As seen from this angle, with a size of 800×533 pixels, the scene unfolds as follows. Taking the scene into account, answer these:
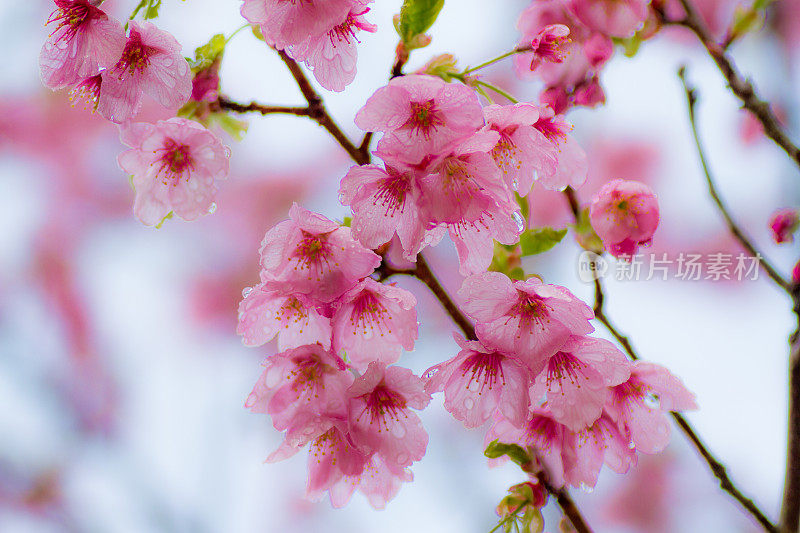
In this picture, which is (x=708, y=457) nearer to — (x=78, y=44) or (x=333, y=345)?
(x=333, y=345)

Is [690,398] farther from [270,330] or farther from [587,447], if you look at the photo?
[270,330]

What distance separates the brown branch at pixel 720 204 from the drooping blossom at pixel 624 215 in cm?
25

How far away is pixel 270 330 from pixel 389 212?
233mm

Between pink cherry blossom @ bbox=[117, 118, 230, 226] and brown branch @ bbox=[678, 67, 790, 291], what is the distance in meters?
0.76

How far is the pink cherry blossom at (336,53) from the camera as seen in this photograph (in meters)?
0.77

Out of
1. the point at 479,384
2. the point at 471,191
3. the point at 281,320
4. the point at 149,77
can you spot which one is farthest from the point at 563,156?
the point at 149,77

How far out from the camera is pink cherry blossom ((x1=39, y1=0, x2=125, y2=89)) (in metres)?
0.75

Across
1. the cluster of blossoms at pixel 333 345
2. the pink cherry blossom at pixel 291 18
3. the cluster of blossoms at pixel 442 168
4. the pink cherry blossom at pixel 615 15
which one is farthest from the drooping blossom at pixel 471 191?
the pink cherry blossom at pixel 615 15

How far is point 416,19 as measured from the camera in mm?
759

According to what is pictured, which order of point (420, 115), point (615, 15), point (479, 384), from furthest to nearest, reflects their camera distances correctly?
1. point (615, 15)
2. point (479, 384)
3. point (420, 115)

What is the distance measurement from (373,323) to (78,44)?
49 centimetres

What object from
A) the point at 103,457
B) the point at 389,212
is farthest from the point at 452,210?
the point at 103,457

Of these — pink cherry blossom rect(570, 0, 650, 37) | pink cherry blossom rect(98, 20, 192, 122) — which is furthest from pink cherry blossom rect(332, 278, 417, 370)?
pink cherry blossom rect(570, 0, 650, 37)

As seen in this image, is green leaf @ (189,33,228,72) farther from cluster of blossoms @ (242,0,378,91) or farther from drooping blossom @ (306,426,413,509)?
drooping blossom @ (306,426,413,509)
